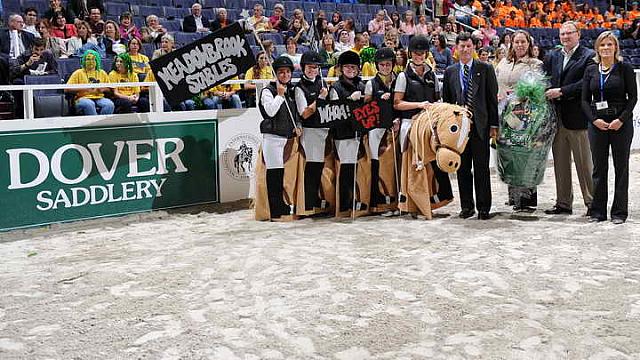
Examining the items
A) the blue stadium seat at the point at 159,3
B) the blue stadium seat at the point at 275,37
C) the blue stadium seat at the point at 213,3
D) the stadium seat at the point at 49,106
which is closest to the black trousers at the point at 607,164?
the stadium seat at the point at 49,106

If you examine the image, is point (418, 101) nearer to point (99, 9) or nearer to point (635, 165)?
point (635, 165)

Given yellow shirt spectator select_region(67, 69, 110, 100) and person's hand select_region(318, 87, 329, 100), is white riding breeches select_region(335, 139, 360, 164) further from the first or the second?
yellow shirt spectator select_region(67, 69, 110, 100)

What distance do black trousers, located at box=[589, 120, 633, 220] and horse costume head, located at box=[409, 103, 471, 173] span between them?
3.78ft

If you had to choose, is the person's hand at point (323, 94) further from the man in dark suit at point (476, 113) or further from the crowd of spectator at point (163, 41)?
the man in dark suit at point (476, 113)

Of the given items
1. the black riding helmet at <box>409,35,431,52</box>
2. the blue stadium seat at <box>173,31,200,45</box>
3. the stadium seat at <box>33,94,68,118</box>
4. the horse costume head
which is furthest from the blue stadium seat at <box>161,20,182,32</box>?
the horse costume head

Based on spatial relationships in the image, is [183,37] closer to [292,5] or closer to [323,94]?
[292,5]

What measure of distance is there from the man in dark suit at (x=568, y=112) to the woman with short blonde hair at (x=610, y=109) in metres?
0.26

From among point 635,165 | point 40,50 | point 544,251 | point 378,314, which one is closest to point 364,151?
point 544,251

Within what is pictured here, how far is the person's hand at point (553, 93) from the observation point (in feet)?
23.3

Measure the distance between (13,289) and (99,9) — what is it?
26.8 feet

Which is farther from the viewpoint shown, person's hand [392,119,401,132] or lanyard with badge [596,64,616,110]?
person's hand [392,119,401,132]

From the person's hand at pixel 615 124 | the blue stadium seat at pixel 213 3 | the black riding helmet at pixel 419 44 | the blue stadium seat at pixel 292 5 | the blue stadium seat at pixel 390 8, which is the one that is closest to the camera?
the person's hand at pixel 615 124

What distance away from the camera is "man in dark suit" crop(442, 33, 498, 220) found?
7168mm

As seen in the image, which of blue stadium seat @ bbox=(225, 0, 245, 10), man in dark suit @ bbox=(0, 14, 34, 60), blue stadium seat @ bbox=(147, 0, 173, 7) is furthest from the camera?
blue stadium seat @ bbox=(225, 0, 245, 10)
